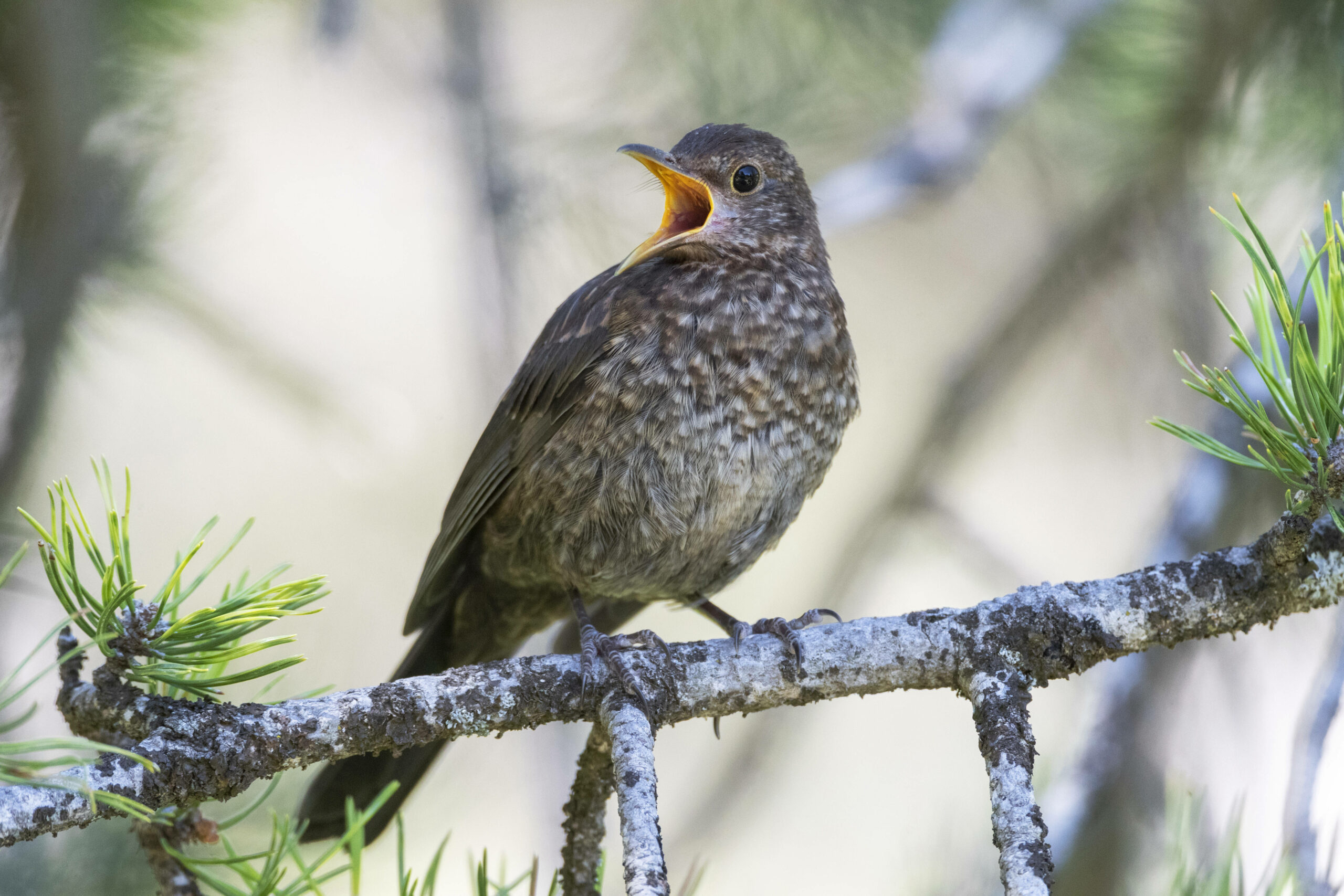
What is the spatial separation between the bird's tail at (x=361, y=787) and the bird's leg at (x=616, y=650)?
535 millimetres

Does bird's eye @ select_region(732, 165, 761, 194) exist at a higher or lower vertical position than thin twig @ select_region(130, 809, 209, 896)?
higher

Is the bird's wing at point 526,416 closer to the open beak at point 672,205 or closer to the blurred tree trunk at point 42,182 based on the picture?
the open beak at point 672,205

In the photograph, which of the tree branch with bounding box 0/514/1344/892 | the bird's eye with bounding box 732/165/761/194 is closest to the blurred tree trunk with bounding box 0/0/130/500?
the tree branch with bounding box 0/514/1344/892

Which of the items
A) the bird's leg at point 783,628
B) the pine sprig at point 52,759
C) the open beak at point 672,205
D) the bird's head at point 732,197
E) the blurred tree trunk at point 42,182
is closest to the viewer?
the pine sprig at point 52,759

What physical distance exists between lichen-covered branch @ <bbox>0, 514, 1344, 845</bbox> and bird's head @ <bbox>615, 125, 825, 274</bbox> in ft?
3.55

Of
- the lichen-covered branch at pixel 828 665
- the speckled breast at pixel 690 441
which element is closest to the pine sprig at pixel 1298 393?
the lichen-covered branch at pixel 828 665

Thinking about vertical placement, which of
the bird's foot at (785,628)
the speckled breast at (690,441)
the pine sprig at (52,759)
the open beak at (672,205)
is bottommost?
the pine sprig at (52,759)

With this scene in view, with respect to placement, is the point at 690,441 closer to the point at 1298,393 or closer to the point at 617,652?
the point at 617,652

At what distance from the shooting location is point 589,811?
1.81 meters

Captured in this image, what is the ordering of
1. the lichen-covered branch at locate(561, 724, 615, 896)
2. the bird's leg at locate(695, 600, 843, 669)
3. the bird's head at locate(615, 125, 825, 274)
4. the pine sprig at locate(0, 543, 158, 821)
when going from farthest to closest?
the bird's head at locate(615, 125, 825, 274) < the bird's leg at locate(695, 600, 843, 669) < the lichen-covered branch at locate(561, 724, 615, 896) < the pine sprig at locate(0, 543, 158, 821)

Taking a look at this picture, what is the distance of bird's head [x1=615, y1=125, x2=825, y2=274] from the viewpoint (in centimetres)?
263

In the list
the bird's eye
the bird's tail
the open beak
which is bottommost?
the bird's tail

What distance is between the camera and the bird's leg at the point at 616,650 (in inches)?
69.8

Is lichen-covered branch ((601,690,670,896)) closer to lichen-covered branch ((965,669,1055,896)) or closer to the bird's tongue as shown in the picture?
lichen-covered branch ((965,669,1055,896))
